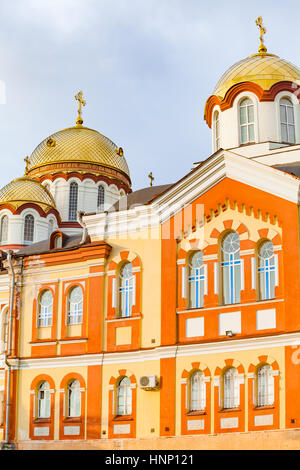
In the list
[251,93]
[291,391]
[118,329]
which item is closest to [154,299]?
[118,329]

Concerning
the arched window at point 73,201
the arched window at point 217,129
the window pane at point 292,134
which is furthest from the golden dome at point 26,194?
the window pane at point 292,134

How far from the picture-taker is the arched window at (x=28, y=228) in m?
39.4

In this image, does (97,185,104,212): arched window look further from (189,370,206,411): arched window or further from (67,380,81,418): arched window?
(189,370,206,411): arched window

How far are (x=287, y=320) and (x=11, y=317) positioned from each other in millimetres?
10030

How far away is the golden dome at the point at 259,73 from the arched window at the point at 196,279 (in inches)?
281

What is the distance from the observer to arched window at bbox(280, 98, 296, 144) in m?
27.4

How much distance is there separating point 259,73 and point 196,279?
8.52 meters

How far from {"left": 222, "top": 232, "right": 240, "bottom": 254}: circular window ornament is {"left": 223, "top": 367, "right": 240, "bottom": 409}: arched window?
3467 millimetres

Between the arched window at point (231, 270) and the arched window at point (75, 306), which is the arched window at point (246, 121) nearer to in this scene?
the arched window at point (231, 270)

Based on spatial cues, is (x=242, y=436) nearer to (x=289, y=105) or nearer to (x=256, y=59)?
(x=289, y=105)

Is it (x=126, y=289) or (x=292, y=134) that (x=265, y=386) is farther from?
(x=292, y=134)

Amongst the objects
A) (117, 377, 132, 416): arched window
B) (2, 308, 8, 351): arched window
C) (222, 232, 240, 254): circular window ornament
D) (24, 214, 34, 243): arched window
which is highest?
(24, 214, 34, 243): arched window

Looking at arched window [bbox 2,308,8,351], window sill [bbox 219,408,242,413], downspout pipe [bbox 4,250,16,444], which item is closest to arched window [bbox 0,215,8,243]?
arched window [bbox 2,308,8,351]
